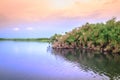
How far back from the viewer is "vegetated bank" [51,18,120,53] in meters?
77.3

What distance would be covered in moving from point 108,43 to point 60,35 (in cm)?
3474

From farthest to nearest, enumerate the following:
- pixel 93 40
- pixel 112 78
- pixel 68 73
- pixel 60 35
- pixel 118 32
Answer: pixel 60 35, pixel 93 40, pixel 118 32, pixel 68 73, pixel 112 78

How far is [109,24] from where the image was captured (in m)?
86.0

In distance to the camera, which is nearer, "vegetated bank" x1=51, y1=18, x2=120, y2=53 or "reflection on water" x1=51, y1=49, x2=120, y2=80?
"reflection on water" x1=51, y1=49, x2=120, y2=80

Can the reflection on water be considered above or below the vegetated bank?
below

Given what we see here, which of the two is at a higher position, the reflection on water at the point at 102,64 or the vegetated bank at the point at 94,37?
the vegetated bank at the point at 94,37

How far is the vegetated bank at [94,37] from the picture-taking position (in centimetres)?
7735

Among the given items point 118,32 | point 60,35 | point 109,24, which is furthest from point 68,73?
point 60,35

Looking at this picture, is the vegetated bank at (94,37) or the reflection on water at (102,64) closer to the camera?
the reflection on water at (102,64)

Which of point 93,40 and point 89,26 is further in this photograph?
point 89,26

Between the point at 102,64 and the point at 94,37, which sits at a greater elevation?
the point at 94,37

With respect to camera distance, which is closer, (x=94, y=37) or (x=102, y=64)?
(x=102, y=64)

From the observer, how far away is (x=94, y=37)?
88625 mm

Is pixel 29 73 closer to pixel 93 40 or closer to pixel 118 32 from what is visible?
pixel 118 32
